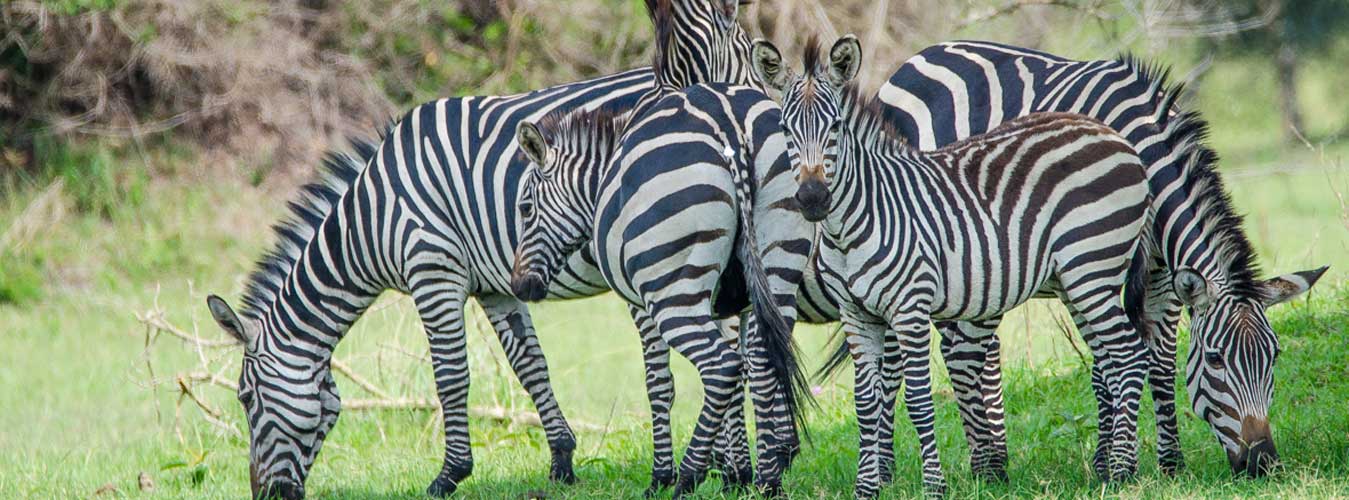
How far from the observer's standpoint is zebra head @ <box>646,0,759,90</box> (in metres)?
7.09

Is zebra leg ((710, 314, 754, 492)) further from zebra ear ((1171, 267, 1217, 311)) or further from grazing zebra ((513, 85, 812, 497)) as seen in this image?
zebra ear ((1171, 267, 1217, 311))

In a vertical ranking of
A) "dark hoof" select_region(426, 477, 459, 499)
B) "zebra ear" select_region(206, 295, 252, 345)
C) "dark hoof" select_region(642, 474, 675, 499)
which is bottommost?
"dark hoof" select_region(426, 477, 459, 499)

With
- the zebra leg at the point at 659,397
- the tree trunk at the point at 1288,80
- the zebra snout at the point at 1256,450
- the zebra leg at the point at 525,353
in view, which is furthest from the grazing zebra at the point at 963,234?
the tree trunk at the point at 1288,80

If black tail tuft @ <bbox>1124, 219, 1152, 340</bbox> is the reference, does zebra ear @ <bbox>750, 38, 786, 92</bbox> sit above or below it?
above

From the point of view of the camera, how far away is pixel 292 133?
54.1 feet

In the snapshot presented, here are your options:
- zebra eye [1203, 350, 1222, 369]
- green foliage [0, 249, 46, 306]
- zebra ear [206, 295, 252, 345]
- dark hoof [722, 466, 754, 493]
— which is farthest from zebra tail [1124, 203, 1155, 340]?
green foliage [0, 249, 46, 306]

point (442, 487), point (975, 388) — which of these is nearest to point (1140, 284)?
point (975, 388)

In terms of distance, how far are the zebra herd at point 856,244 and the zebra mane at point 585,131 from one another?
1 centimetres

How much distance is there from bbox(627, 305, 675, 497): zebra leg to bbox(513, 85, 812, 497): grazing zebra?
0.48 meters

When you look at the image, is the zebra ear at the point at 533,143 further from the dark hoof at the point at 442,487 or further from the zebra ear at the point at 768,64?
the dark hoof at the point at 442,487

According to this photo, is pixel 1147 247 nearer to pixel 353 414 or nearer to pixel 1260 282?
pixel 1260 282

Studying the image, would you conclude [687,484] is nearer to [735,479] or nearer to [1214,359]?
[735,479]

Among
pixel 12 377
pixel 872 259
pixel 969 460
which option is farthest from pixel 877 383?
pixel 12 377

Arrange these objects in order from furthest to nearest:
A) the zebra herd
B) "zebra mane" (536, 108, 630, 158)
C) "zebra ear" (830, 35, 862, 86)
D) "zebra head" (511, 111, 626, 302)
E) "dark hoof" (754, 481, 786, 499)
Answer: "zebra mane" (536, 108, 630, 158) → "zebra head" (511, 111, 626, 302) → "dark hoof" (754, 481, 786, 499) → the zebra herd → "zebra ear" (830, 35, 862, 86)
